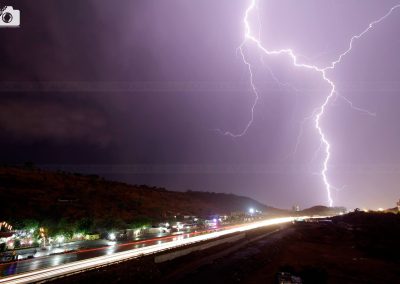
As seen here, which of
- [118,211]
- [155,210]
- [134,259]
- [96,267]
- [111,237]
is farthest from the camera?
[155,210]

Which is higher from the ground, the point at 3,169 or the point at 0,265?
the point at 3,169

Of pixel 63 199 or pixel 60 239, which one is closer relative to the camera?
pixel 60 239

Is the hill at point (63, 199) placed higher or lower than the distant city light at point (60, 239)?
higher

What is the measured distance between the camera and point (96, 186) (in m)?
102

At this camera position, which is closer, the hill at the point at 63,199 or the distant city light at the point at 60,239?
the distant city light at the point at 60,239

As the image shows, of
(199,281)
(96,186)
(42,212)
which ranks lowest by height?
(199,281)

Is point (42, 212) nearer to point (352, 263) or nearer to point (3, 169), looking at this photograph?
point (3, 169)

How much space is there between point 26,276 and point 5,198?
173ft

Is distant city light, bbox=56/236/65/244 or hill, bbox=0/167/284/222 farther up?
hill, bbox=0/167/284/222

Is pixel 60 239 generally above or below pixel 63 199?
below

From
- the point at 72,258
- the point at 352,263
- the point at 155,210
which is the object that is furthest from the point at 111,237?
the point at 155,210

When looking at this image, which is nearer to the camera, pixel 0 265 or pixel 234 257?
pixel 0 265

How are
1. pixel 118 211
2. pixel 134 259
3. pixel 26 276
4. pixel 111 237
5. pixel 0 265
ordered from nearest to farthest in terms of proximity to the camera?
pixel 26 276, pixel 0 265, pixel 134 259, pixel 111 237, pixel 118 211

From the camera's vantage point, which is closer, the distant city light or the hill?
the distant city light
